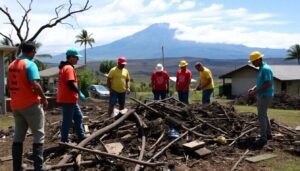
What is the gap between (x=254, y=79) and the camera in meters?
45.1

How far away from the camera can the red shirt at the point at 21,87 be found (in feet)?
20.2

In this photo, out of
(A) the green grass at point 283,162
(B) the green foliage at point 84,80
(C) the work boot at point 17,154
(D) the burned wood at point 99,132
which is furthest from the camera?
(B) the green foliage at point 84,80

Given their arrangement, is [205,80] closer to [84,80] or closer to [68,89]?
[68,89]

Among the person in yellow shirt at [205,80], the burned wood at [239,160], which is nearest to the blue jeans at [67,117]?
the burned wood at [239,160]

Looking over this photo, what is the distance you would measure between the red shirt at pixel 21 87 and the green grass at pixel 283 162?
13.2 ft

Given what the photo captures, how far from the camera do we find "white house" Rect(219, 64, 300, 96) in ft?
140

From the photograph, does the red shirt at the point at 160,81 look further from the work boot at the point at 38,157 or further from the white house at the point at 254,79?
the white house at the point at 254,79

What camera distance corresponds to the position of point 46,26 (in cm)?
3028

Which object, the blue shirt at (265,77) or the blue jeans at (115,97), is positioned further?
the blue jeans at (115,97)

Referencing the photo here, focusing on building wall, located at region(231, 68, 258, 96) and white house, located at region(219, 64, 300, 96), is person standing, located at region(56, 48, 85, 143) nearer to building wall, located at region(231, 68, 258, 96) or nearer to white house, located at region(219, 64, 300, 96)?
white house, located at region(219, 64, 300, 96)

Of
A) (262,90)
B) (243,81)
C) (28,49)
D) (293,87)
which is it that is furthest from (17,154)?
(293,87)

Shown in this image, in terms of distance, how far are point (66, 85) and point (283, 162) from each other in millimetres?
4062

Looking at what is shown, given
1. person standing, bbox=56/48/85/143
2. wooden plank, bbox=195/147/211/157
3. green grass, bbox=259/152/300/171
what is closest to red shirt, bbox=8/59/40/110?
person standing, bbox=56/48/85/143

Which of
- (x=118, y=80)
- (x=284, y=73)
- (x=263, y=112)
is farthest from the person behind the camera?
(x=284, y=73)
